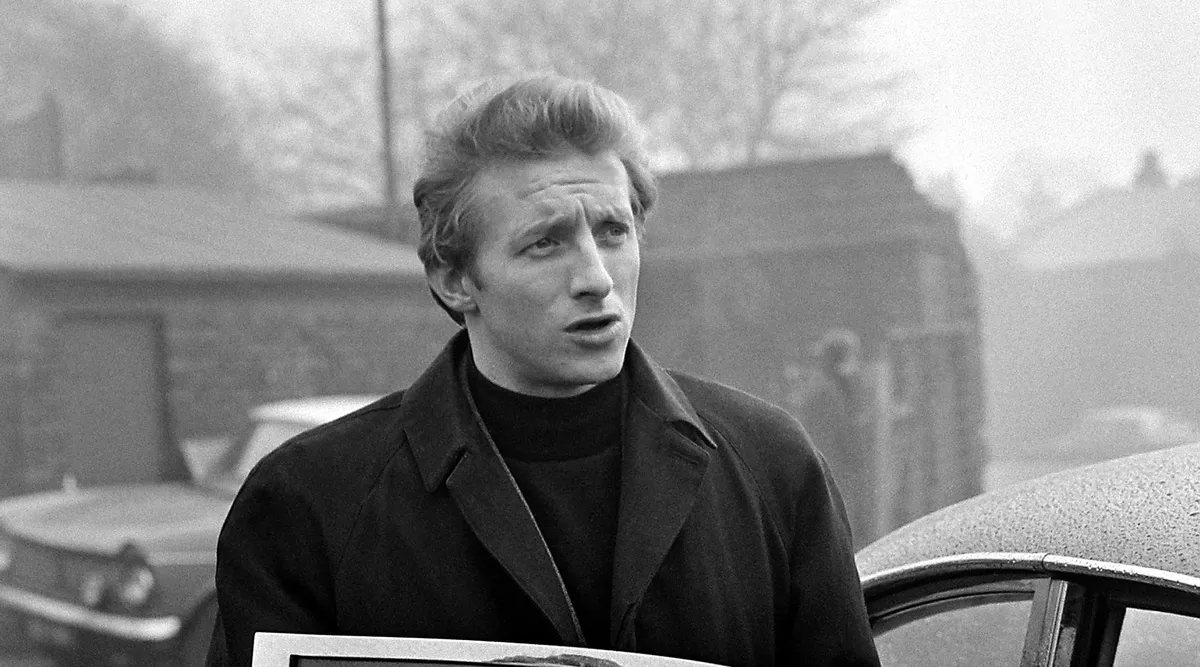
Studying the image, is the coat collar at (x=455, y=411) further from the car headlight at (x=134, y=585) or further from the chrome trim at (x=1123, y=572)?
the car headlight at (x=134, y=585)

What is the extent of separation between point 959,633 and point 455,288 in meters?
0.86

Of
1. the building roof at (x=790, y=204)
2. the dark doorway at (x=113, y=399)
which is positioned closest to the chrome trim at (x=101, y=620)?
the dark doorway at (x=113, y=399)

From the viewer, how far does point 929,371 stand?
1605cm

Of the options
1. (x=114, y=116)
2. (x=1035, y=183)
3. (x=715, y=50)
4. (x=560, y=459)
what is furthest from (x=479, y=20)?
(x=560, y=459)

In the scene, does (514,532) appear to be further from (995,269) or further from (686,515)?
(995,269)

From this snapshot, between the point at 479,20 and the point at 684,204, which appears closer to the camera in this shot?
the point at 684,204

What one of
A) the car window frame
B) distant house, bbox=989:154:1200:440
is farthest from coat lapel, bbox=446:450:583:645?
distant house, bbox=989:154:1200:440

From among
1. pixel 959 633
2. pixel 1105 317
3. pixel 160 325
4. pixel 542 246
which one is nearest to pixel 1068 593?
pixel 959 633

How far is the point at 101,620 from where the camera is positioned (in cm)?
630

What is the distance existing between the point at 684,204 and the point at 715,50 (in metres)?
10.6

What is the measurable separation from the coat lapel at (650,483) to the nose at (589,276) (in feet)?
0.53

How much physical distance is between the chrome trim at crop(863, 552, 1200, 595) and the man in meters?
0.30

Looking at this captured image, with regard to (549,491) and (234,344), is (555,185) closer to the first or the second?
(549,491)

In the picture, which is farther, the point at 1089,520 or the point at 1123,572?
the point at 1089,520
